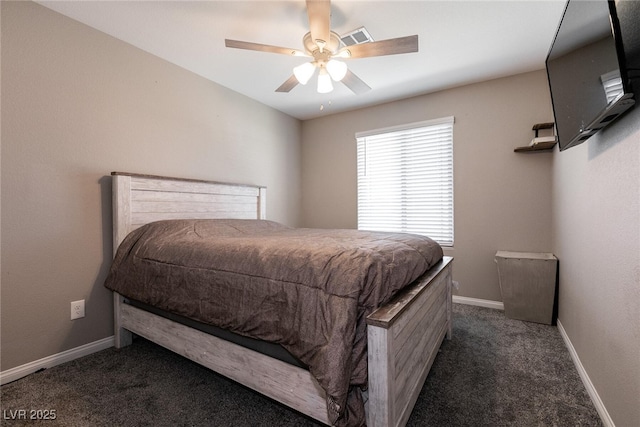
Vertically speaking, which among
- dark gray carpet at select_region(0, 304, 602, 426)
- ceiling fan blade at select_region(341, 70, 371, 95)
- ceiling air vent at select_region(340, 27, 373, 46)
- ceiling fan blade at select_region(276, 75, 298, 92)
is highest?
ceiling air vent at select_region(340, 27, 373, 46)

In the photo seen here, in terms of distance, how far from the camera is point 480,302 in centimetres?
310

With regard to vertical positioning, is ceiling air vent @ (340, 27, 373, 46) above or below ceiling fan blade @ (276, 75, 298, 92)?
above

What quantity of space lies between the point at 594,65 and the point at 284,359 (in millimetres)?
1894

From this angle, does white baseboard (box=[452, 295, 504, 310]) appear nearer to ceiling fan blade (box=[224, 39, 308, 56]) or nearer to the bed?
the bed

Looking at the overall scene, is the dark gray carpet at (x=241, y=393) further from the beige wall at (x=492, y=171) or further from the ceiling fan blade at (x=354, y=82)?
the ceiling fan blade at (x=354, y=82)

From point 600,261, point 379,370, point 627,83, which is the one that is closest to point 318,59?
point 627,83

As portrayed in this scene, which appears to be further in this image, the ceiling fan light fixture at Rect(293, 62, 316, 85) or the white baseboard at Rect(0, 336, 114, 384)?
the ceiling fan light fixture at Rect(293, 62, 316, 85)

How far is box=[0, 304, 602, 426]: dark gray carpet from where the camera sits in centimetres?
140

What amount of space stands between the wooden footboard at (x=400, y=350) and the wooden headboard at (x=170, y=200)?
2.06 meters

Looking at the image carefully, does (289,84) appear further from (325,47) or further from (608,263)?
(608,263)

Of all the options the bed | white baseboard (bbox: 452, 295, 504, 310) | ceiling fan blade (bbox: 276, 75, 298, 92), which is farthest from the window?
ceiling fan blade (bbox: 276, 75, 298, 92)

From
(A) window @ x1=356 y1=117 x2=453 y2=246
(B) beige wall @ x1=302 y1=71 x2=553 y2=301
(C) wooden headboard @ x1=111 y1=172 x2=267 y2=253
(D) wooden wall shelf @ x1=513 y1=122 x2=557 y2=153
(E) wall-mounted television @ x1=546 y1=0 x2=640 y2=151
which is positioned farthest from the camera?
(A) window @ x1=356 y1=117 x2=453 y2=246

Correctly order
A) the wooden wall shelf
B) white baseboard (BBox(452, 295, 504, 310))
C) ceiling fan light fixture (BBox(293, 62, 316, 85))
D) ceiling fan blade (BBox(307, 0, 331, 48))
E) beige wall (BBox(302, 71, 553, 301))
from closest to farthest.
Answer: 1. ceiling fan blade (BBox(307, 0, 331, 48))
2. ceiling fan light fixture (BBox(293, 62, 316, 85))
3. the wooden wall shelf
4. beige wall (BBox(302, 71, 553, 301))
5. white baseboard (BBox(452, 295, 504, 310))

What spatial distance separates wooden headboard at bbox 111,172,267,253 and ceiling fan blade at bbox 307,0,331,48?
1719mm
